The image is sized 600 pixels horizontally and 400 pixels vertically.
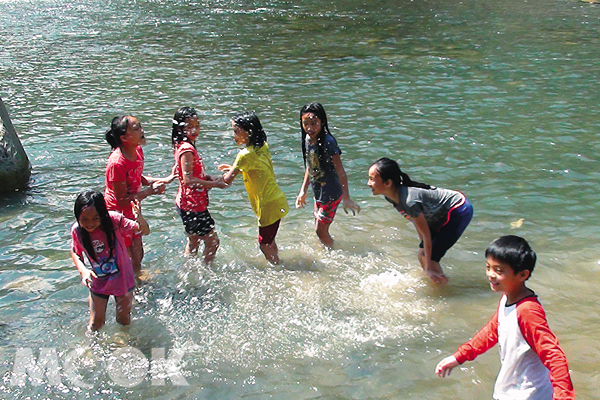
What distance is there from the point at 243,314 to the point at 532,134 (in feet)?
21.2

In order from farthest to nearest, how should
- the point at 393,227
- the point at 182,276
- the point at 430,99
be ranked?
the point at 430,99 → the point at 393,227 → the point at 182,276

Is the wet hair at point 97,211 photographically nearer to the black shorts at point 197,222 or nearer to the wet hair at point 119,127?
the wet hair at point 119,127

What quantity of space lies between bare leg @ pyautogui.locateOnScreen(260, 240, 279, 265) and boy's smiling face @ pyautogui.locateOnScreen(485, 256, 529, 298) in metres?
3.06

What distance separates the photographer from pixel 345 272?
5879 mm

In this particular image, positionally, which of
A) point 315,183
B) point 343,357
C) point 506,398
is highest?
point 315,183

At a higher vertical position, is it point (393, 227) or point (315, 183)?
point (315, 183)

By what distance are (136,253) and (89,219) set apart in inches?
58.4

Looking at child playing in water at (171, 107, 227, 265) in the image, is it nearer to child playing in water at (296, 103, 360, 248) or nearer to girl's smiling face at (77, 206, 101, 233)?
child playing in water at (296, 103, 360, 248)

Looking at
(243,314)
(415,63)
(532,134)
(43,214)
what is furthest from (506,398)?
(415,63)

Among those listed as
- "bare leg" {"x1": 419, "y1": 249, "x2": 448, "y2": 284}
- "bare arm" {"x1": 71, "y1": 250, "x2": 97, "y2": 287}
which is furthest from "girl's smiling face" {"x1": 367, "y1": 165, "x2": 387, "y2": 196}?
"bare arm" {"x1": 71, "y1": 250, "x2": 97, "y2": 287}

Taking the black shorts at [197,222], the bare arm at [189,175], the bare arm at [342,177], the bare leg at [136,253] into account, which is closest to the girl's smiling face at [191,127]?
the bare arm at [189,175]

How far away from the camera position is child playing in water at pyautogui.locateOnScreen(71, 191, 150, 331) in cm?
418

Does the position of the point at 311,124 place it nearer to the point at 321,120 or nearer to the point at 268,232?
the point at 321,120

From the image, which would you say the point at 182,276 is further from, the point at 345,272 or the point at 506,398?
the point at 506,398
